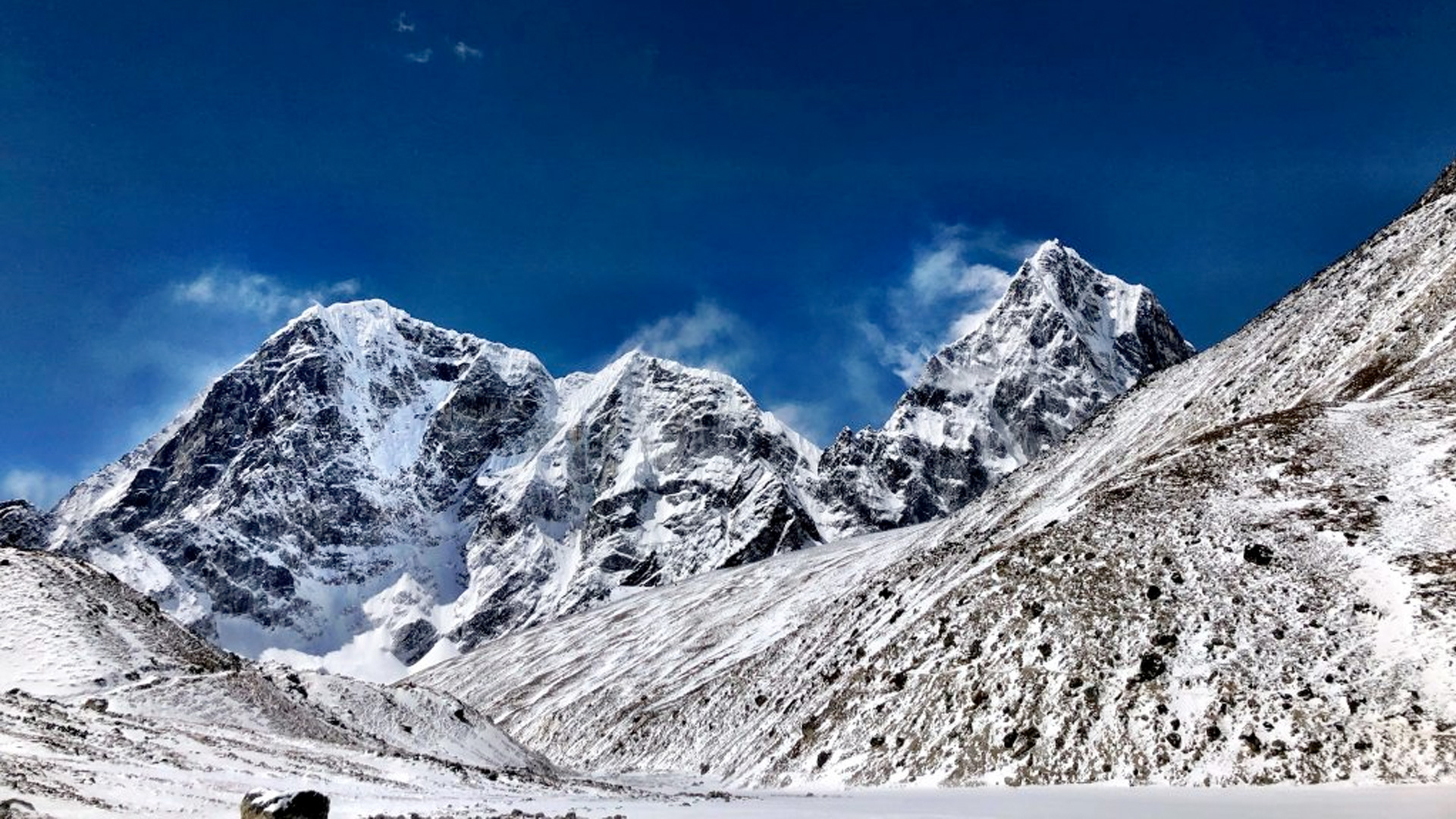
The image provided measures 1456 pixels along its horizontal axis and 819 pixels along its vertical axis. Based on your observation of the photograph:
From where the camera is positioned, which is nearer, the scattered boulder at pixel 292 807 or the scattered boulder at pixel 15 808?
the scattered boulder at pixel 15 808

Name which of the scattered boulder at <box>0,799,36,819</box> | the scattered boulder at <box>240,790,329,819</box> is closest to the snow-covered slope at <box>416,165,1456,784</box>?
the scattered boulder at <box>240,790,329,819</box>

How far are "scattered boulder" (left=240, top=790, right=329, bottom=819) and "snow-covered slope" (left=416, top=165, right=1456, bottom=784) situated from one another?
2347 centimetres

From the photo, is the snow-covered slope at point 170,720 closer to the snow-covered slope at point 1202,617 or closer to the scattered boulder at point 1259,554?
the snow-covered slope at point 1202,617

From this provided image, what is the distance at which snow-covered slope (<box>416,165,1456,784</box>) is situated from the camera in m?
30.6

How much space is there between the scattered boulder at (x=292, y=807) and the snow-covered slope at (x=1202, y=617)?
23.5m

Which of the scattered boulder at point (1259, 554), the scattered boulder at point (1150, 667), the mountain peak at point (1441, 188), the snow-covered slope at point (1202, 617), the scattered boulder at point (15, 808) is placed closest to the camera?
the scattered boulder at point (15, 808)

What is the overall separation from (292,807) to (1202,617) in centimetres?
3112

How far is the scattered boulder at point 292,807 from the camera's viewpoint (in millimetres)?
19359

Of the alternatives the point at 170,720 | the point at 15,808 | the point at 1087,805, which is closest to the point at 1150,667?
the point at 1087,805

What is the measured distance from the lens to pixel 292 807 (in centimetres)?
1944

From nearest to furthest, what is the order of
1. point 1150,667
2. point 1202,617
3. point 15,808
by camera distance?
point 15,808 < point 1150,667 < point 1202,617

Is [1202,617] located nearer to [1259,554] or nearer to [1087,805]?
[1259,554]

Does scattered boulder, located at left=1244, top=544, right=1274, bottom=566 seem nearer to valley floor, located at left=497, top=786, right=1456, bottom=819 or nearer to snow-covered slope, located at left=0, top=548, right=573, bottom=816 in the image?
valley floor, located at left=497, top=786, right=1456, bottom=819

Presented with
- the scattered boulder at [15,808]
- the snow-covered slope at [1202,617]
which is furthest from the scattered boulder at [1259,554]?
the scattered boulder at [15,808]
